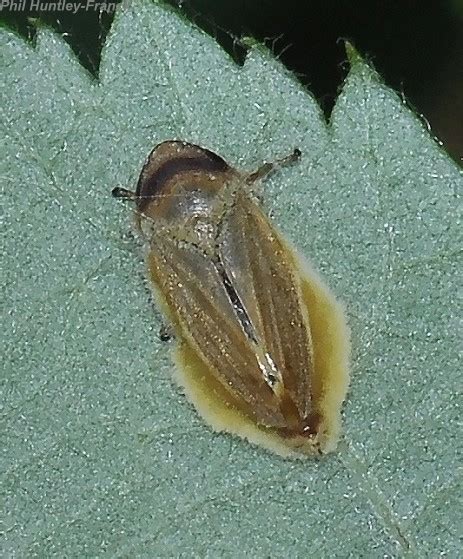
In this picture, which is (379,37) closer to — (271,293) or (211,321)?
(271,293)

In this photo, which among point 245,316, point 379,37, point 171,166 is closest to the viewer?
point 245,316

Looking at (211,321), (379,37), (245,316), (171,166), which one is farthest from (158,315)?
(379,37)

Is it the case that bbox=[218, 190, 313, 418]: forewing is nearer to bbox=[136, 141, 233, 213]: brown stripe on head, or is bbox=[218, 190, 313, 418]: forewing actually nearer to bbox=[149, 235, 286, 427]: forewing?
bbox=[149, 235, 286, 427]: forewing

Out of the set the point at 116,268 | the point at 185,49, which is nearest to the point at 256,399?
the point at 116,268

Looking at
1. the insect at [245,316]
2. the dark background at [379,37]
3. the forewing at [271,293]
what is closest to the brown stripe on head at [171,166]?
the insect at [245,316]

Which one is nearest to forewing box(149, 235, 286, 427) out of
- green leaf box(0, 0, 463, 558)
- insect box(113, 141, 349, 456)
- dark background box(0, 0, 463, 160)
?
insect box(113, 141, 349, 456)

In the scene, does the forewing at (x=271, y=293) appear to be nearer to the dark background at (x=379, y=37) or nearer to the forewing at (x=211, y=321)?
the forewing at (x=211, y=321)
